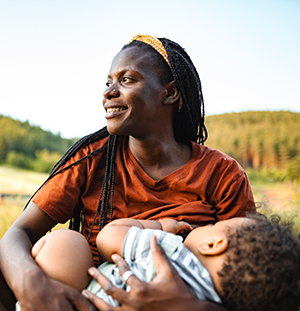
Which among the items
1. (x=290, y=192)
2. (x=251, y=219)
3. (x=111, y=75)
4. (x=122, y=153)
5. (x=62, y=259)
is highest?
(x=111, y=75)

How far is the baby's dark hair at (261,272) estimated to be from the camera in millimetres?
1366

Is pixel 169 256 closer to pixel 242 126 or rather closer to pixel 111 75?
pixel 111 75

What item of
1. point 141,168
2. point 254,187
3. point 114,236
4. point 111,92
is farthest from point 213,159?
point 254,187

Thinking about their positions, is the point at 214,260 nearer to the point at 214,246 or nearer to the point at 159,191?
the point at 214,246

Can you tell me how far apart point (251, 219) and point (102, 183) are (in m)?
0.97

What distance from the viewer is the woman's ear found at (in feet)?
7.43

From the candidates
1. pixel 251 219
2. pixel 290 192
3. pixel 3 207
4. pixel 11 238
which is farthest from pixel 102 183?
pixel 290 192

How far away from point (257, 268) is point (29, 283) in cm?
93

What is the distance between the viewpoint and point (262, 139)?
6.19 m

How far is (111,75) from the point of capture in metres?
2.16

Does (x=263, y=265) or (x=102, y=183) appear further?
(x=102, y=183)

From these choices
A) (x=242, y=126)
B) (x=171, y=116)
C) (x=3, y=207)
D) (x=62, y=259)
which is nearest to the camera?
(x=62, y=259)

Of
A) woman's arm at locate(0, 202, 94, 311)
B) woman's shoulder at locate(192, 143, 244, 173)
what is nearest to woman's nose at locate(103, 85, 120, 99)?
woman's shoulder at locate(192, 143, 244, 173)

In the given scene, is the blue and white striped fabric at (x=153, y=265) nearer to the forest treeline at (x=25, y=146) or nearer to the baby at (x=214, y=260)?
the baby at (x=214, y=260)
